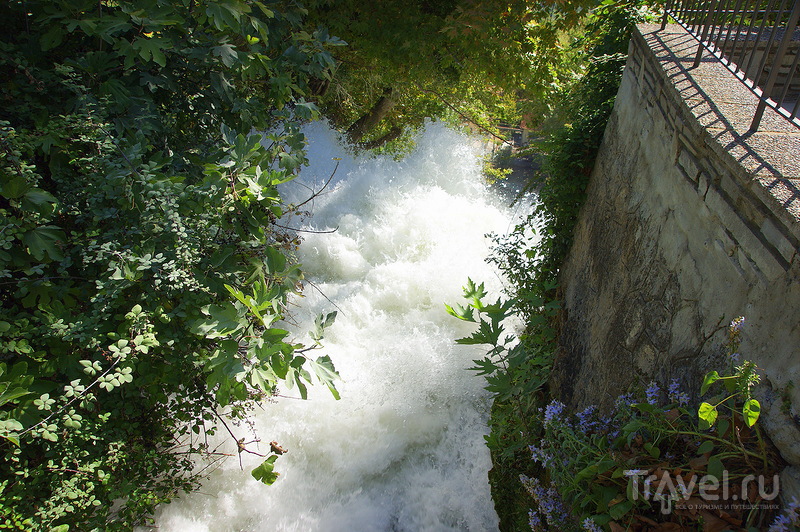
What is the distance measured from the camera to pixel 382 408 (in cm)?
402

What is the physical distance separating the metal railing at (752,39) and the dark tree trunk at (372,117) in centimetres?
486

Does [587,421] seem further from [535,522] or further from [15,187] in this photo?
[15,187]

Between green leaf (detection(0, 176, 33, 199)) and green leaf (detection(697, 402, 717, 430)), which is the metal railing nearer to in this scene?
green leaf (detection(697, 402, 717, 430))

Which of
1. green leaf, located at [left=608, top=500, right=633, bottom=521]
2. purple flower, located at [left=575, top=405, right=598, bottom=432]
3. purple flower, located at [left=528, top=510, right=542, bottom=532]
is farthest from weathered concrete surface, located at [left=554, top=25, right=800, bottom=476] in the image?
purple flower, located at [left=528, top=510, right=542, bottom=532]

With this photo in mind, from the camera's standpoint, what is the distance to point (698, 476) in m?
1.49

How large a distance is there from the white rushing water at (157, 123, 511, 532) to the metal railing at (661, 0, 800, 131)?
9.14ft

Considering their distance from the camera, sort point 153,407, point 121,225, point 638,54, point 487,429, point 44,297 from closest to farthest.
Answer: point 44,297 < point 121,225 < point 153,407 < point 638,54 < point 487,429

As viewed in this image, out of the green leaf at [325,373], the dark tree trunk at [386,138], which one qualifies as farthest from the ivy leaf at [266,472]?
the dark tree trunk at [386,138]

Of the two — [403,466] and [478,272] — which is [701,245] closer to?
[403,466]

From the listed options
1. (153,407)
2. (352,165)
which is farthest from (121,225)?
(352,165)

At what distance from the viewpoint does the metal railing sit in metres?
1.78

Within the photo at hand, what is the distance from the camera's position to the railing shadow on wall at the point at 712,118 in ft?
5.00

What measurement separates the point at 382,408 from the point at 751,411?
119 inches

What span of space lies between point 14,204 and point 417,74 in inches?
180
